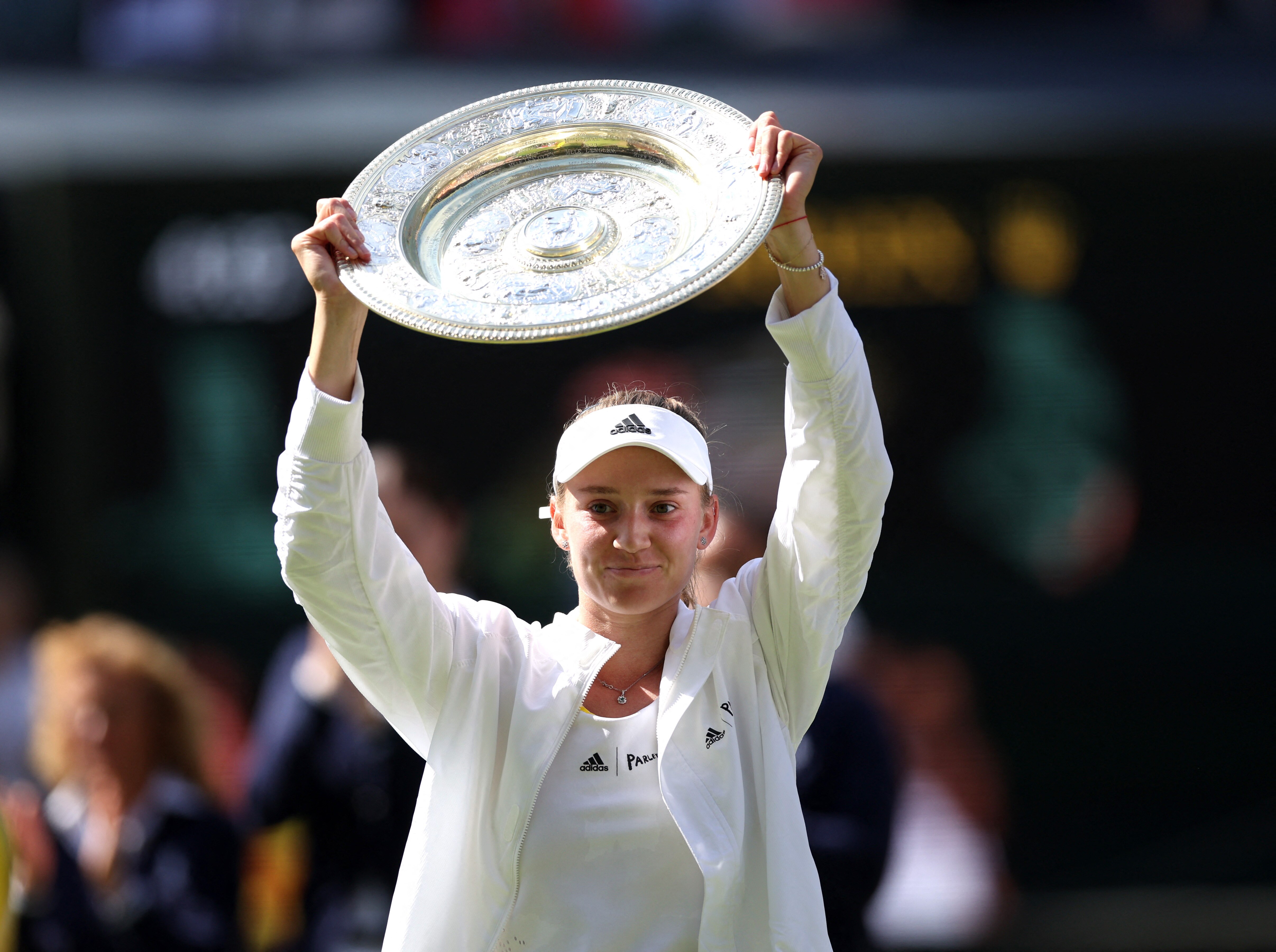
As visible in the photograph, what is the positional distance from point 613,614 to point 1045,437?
10.3 ft

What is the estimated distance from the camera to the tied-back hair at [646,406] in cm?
218

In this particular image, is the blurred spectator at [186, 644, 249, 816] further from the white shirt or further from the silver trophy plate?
the white shirt

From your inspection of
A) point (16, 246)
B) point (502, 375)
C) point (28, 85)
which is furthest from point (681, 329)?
point (28, 85)

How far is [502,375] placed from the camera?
196 inches

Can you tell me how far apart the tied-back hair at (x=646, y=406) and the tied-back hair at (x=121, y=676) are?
2.47 metres

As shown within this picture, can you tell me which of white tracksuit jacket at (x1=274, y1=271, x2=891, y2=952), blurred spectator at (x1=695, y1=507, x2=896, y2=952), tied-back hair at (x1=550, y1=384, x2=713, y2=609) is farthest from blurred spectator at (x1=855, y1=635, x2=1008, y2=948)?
white tracksuit jacket at (x1=274, y1=271, x2=891, y2=952)

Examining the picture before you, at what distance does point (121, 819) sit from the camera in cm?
430

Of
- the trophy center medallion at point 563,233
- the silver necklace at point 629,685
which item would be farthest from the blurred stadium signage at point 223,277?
the silver necklace at point 629,685

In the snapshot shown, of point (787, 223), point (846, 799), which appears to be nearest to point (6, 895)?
point (846, 799)

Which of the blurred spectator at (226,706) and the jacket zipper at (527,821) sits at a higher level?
the blurred spectator at (226,706)

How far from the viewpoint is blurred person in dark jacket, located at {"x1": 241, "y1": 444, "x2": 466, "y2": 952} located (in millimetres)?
3906

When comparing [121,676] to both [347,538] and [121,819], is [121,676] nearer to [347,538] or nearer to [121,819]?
[121,819]

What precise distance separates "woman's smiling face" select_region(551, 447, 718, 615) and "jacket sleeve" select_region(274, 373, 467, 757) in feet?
0.73

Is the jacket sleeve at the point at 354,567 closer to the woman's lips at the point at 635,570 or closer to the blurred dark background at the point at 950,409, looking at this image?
the woman's lips at the point at 635,570
